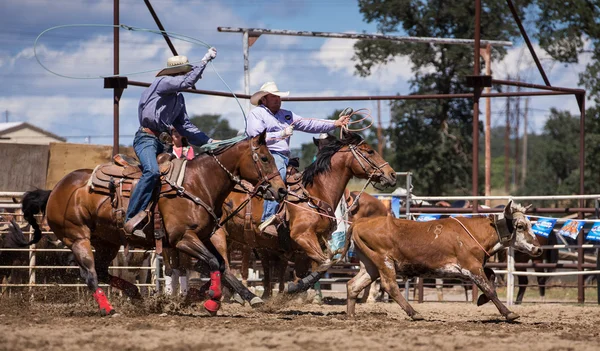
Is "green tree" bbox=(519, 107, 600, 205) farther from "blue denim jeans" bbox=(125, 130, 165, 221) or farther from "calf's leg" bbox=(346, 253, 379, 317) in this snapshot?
"blue denim jeans" bbox=(125, 130, 165, 221)

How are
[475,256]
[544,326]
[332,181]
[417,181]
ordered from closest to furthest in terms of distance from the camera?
[544,326], [475,256], [332,181], [417,181]

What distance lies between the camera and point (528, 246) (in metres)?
10.0

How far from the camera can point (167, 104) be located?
953cm

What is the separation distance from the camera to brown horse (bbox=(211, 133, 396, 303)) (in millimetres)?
10422

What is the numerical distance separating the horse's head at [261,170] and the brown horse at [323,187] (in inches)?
57.7

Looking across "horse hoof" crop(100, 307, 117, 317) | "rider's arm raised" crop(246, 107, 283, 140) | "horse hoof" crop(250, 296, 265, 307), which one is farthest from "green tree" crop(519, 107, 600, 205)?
"horse hoof" crop(100, 307, 117, 317)

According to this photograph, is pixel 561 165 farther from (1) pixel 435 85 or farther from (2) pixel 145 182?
(2) pixel 145 182

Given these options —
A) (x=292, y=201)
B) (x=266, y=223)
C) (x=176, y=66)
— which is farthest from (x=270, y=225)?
(x=176, y=66)

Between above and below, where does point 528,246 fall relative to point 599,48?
below

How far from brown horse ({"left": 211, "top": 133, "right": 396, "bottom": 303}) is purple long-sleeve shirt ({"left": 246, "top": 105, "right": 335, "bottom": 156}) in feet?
0.90

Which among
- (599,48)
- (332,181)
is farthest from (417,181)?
(332,181)

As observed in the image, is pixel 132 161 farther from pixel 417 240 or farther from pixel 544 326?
pixel 544 326

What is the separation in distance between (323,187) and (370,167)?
607mm

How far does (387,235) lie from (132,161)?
113 inches
